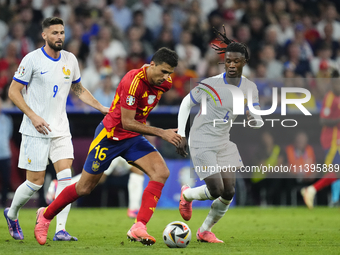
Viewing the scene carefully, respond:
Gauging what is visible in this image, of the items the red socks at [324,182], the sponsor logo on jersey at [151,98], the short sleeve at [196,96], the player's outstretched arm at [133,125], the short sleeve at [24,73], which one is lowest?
the red socks at [324,182]

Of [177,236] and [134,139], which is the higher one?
[134,139]

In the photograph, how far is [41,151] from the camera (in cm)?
637

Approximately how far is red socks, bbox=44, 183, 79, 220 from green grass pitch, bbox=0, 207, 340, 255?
0.34 metres

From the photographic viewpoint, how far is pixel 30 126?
21.0 ft

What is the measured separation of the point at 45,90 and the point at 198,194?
2.17 m

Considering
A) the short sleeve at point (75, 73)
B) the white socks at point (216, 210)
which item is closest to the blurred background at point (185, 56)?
the short sleeve at point (75, 73)

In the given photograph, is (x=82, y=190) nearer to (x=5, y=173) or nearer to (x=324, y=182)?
(x=5, y=173)

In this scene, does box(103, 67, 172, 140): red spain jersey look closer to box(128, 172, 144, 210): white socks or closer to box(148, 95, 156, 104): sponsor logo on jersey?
box(148, 95, 156, 104): sponsor logo on jersey

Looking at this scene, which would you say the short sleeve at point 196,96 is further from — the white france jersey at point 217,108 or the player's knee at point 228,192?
the player's knee at point 228,192

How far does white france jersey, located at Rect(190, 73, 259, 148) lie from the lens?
6.43 meters

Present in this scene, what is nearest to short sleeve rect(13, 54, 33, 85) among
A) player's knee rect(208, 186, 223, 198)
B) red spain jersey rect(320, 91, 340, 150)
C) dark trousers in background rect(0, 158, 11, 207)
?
player's knee rect(208, 186, 223, 198)

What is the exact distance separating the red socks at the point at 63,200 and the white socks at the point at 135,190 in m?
3.84

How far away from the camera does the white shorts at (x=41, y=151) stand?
635 cm

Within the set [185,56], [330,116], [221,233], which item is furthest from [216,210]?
[185,56]
